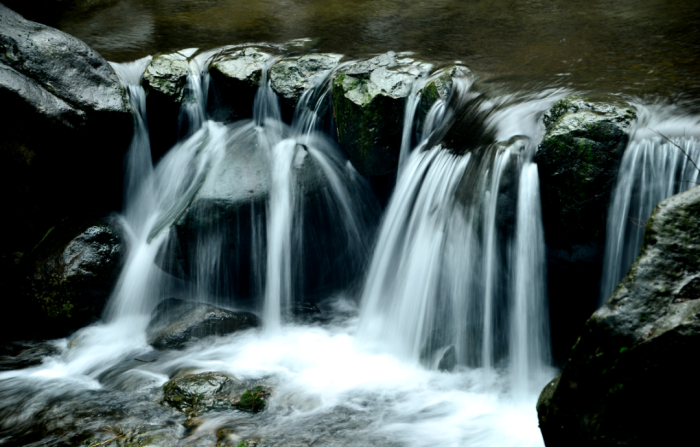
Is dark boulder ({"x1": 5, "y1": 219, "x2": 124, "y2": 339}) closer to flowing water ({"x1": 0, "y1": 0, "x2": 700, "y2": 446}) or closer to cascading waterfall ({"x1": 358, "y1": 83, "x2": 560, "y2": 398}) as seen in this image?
flowing water ({"x1": 0, "y1": 0, "x2": 700, "y2": 446})

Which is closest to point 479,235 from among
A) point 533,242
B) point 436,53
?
point 533,242

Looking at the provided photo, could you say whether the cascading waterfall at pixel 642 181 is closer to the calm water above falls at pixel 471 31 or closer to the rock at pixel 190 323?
the calm water above falls at pixel 471 31

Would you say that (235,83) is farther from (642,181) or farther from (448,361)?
(642,181)

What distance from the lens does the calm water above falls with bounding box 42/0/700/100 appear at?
5285 mm

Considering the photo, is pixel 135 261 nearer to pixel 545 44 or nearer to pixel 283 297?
pixel 283 297

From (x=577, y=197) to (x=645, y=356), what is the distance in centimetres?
199

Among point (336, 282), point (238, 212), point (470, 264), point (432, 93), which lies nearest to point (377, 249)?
point (336, 282)

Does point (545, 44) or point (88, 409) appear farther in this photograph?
point (545, 44)

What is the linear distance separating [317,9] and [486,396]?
7.36 meters

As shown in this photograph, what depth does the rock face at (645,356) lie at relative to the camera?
2146 millimetres

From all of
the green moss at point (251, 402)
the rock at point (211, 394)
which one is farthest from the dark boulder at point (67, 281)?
the green moss at point (251, 402)

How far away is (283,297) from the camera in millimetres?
5770

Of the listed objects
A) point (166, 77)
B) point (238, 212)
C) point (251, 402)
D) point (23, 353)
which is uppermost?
point (166, 77)

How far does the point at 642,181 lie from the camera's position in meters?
3.83
